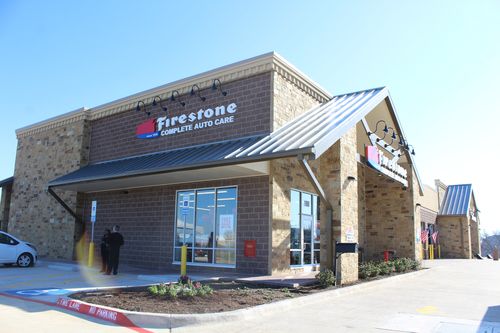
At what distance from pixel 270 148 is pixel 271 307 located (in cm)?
497

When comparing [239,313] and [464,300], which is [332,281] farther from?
[239,313]

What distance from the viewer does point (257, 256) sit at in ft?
45.6

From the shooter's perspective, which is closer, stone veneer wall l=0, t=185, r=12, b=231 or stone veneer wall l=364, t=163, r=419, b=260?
stone veneer wall l=364, t=163, r=419, b=260

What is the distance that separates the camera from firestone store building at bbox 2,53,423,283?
1351 centimetres

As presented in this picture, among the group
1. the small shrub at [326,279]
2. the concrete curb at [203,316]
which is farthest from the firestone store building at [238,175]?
the concrete curb at [203,316]

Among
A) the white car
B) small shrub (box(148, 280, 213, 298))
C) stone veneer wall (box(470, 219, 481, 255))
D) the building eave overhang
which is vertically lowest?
small shrub (box(148, 280, 213, 298))

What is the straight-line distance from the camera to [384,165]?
17609 mm

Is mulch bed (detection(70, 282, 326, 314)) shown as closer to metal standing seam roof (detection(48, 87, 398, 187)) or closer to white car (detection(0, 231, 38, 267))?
metal standing seam roof (detection(48, 87, 398, 187))

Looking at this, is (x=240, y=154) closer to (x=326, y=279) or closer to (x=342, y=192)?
(x=342, y=192)

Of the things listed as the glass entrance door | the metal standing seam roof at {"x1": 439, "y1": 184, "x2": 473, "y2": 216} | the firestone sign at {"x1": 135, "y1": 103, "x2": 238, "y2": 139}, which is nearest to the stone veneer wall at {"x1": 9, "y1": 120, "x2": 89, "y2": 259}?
the firestone sign at {"x1": 135, "y1": 103, "x2": 238, "y2": 139}

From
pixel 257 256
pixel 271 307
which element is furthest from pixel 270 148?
pixel 271 307

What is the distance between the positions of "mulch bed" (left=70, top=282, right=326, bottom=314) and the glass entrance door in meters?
4.08

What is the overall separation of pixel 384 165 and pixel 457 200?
2222 centimetres

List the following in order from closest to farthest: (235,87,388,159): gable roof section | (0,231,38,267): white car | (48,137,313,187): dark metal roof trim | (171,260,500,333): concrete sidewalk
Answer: (171,260,500,333): concrete sidewalk
(235,87,388,159): gable roof section
(48,137,313,187): dark metal roof trim
(0,231,38,267): white car
